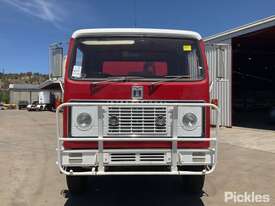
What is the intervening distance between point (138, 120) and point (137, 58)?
42.6 inches

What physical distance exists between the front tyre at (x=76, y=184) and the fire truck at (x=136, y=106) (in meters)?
0.91

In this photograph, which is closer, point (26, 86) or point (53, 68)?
point (53, 68)

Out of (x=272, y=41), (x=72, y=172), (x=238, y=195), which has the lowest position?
(x=238, y=195)

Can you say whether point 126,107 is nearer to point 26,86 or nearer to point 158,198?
point 158,198

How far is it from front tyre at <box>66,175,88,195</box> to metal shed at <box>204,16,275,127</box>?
8.91ft

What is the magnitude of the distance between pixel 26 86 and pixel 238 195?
103 m

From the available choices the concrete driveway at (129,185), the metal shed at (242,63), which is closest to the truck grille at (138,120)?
the concrete driveway at (129,185)

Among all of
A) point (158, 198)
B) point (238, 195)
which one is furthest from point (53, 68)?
point (238, 195)

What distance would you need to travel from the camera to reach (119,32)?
619cm

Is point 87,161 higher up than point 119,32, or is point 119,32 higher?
point 119,32

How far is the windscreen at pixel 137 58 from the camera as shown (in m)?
6.12

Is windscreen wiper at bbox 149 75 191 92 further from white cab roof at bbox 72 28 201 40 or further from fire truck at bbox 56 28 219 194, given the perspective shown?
white cab roof at bbox 72 28 201 40

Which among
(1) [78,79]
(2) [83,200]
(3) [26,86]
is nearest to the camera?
(1) [78,79]

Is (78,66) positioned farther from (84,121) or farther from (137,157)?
(137,157)
